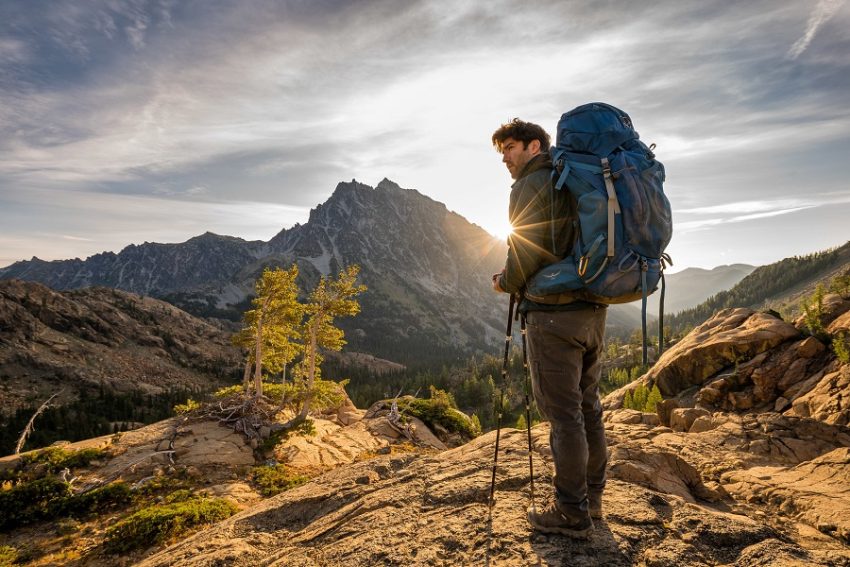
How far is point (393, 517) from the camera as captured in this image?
520 centimetres

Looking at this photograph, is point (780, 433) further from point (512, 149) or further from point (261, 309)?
point (261, 309)

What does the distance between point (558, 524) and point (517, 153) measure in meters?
4.13

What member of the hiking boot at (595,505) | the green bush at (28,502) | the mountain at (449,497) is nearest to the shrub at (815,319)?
the mountain at (449,497)

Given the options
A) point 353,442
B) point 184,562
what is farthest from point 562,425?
point 353,442

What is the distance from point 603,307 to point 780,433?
11171 mm

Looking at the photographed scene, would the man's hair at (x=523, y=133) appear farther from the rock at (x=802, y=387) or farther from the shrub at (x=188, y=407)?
the shrub at (x=188, y=407)

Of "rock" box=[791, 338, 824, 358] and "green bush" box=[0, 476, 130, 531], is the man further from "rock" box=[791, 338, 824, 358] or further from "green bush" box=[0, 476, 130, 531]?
"rock" box=[791, 338, 824, 358]

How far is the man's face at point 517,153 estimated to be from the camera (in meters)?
4.54

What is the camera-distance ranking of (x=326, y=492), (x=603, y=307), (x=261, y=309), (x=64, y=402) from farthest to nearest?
(x=64, y=402)
(x=261, y=309)
(x=326, y=492)
(x=603, y=307)

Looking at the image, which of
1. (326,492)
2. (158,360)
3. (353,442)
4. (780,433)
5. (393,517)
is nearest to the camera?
(393,517)

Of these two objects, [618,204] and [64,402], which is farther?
[64,402]

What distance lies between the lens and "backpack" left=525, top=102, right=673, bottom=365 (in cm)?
372

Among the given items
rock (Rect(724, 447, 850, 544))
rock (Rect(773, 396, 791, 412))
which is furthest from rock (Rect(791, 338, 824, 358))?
rock (Rect(724, 447, 850, 544))

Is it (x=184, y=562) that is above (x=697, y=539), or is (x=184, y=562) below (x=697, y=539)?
below
